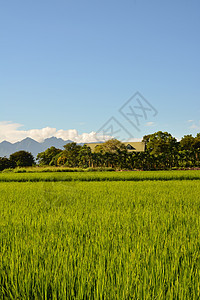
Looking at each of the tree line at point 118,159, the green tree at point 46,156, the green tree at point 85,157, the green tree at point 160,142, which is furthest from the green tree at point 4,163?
the green tree at point 160,142

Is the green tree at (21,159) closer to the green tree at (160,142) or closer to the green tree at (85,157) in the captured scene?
the green tree at (85,157)

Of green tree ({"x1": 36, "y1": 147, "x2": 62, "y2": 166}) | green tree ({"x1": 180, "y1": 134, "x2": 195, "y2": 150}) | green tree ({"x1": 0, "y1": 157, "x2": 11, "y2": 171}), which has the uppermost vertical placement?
green tree ({"x1": 180, "y1": 134, "x2": 195, "y2": 150})

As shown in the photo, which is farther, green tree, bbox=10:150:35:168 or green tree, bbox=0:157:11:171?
green tree, bbox=10:150:35:168

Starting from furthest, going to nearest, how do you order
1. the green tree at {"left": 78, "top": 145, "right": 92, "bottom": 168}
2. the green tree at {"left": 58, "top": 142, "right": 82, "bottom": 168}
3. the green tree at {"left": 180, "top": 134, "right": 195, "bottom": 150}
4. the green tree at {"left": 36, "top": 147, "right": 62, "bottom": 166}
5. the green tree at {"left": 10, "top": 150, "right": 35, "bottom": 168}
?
the green tree at {"left": 180, "top": 134, "right": 195, "bottom": 150} < the green tree at {"left": 36, "top": 147, "right": 62, "bottom": 166} < the green tree at {"left": 58, "top": 142, "right": 82, "bottom": 168} < the green tree at {"left": 10, "top": 150, "right": 35, "bottom": 168} < the green tree at {"left": 78, "top": 145, "right": 92, "bottom": 168}

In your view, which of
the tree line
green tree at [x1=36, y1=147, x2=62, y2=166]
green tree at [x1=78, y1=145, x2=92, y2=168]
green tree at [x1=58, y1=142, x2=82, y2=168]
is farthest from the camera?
green tree at [x1=36, y1=147, x2=62, y2=166]

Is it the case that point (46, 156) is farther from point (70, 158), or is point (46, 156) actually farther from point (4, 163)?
point (4, 163)

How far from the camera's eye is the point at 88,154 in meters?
24.3

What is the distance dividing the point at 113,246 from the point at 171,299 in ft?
2.75

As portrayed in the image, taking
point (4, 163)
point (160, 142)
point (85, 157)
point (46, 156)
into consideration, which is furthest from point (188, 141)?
point (4, 163)

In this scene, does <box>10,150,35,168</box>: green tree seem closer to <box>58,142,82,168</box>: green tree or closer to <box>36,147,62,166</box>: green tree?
<box>36,147,62,166</box>: green tree

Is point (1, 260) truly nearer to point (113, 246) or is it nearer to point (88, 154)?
point (113, 246)

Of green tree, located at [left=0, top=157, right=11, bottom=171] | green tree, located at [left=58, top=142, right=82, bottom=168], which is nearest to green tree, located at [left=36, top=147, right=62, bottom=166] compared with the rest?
green tree, located at [left=58, top=142, right=82, bottom=168]

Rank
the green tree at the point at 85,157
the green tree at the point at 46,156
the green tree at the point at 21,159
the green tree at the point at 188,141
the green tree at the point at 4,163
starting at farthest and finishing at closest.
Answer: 1. the green tree at the point at 188,141
2. the green tree at the point at 46,156
3. the green tree at the point at 21,159
4. the green tree at the point at 85,157
5. the green tree at the point at 4,163

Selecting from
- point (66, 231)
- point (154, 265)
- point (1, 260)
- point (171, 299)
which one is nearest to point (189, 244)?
point (154, 265)
